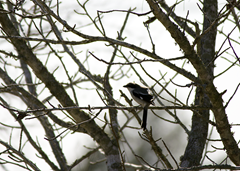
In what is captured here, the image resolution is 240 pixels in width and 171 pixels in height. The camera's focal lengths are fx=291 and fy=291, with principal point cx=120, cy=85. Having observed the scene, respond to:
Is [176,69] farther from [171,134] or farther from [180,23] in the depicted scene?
[171,134]

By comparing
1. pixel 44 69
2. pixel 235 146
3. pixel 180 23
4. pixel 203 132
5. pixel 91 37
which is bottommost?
pixel 235 146

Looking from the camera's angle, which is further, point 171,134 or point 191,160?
point 171,134

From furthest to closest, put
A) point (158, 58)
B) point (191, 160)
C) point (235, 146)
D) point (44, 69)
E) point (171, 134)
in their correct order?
1. point (171, 134)
2. point (44, 69)
3. point (191, 160)
4. point (235, 146)
5. point (158, 58)

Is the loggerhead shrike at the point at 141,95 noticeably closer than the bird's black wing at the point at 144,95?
Yes

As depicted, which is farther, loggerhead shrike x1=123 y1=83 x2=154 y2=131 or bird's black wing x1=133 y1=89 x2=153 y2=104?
bird's black wing x1=133 y1=89 x2=153 y2=104

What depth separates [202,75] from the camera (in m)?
2.86

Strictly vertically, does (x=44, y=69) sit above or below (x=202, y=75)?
above

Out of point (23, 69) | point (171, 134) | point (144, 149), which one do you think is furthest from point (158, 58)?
point (171, 134)

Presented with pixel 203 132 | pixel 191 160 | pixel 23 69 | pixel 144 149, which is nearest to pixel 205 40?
pixel 203 132

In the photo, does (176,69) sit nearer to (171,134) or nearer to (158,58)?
(158,58)

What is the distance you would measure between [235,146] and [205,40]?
2336 mm

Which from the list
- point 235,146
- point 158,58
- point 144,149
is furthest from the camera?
point 144,149

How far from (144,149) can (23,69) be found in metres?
7.43

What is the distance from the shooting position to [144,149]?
40.8 feet
